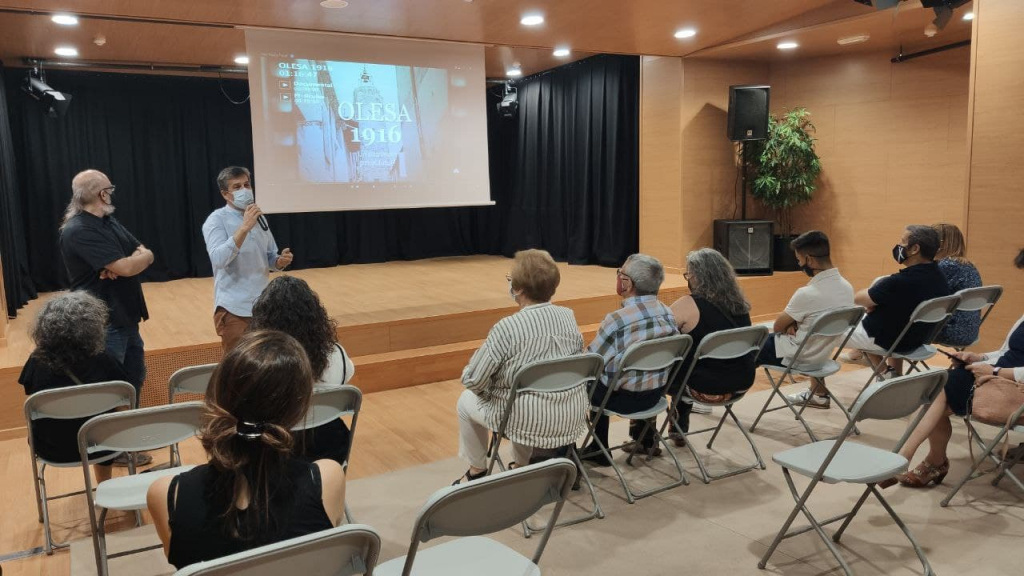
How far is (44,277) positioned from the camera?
8844mm

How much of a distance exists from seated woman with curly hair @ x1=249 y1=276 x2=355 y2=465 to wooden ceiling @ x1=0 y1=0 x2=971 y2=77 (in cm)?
330

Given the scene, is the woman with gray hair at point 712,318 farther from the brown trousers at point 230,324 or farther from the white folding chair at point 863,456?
the brown trousers at point 230,324

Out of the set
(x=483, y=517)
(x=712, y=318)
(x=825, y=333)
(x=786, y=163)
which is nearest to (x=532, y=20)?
(x=786, y=163)

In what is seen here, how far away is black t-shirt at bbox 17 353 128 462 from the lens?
298 cm

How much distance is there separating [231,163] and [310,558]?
31.1 feet

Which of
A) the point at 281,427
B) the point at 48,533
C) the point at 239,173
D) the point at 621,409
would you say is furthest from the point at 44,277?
the point at 281,427

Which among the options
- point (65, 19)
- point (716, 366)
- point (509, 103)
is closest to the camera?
point (716, 366)

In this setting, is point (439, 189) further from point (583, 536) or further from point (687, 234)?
point (583, 536)

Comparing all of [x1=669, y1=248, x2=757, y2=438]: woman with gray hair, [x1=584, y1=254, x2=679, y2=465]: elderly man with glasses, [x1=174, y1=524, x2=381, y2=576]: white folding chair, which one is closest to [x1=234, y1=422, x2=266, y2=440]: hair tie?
[x1=174, y1=524, x2=381, y2=576]: white folding chair

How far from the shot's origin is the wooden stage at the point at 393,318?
16.8ft

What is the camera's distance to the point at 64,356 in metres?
3.09

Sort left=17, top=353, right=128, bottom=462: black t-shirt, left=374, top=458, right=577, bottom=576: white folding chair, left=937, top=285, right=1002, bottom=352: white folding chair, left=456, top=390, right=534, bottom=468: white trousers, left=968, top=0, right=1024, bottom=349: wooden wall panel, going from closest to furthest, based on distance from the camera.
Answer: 1. left=374, top=458, right=577, bottom=576: white folding chair
2. left=17, top=353, right=128, bottom=462: black t-shirt
3. left=456, top=390, right=534, bottom=468: white trousers
4. left=937, top=285, right=1002, bottom=352: white folding chair
5. left=968, top=0, right=1024, bottom=349: wooden wall panel

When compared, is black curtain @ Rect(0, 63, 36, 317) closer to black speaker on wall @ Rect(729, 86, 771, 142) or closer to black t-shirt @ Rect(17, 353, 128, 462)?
black t-shirt @ Rect(17, 353, 128, 462)

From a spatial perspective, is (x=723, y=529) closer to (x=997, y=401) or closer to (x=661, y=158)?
(x=997, y=401)
